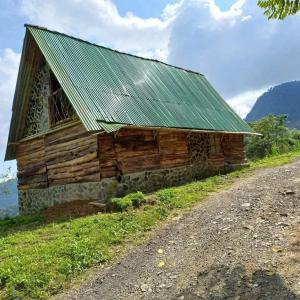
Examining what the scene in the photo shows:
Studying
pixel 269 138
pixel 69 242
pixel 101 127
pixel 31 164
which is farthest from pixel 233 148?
pixel 269 138

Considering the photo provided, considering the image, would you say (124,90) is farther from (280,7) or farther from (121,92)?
(280,7)

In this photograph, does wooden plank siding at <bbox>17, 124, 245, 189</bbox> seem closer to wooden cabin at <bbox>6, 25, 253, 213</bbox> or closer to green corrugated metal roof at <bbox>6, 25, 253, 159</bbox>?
wooden cabin at <bbox>6, 25, 253, 213</bbox>

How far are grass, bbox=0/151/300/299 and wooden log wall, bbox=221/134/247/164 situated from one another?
7868 millimetres


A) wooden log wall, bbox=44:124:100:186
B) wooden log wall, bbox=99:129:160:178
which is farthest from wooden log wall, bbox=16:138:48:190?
wooden log wall, bbox=99:129:160:178

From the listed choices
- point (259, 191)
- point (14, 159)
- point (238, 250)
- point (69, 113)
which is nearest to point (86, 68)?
point (69, 113)

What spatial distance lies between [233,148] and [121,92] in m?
8.36

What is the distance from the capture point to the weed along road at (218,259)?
602 centimetres

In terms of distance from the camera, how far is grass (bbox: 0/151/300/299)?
749cm

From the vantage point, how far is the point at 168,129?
53.0 ft

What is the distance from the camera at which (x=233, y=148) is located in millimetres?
22031

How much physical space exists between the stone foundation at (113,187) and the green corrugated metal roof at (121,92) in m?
2.05

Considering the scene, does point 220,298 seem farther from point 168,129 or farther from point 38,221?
point 168,129

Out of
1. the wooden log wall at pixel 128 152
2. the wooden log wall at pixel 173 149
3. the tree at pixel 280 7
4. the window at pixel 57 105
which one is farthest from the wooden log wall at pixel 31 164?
the tree at pixel 280 7

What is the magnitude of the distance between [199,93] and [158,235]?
14.3 m
